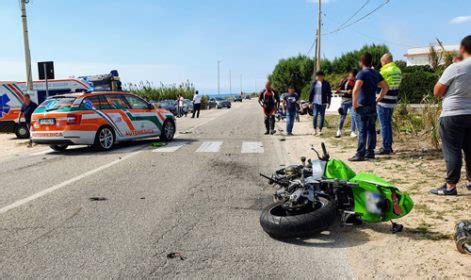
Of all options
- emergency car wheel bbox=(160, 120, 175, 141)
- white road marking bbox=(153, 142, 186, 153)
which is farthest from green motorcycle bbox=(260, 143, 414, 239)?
emergency car wheel bbox=(160, 120, 175, 141)

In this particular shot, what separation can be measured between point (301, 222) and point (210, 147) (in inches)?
308

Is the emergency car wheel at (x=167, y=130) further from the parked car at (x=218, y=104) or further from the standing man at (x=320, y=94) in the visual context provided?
the parked car at (x=218, y=104)

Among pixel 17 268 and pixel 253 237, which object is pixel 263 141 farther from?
pixel 17 268

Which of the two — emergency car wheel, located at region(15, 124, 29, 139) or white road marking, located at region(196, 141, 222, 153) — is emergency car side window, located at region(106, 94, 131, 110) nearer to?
white road marking, located at region(196, 141, 222, 153)

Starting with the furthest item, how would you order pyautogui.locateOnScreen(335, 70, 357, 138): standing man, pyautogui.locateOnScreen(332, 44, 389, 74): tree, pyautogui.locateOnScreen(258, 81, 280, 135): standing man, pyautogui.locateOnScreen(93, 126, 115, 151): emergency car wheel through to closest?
pyautogui.locateOnScreen(332, 44, 389, 74): tree
pyautogui.locateOnScreen(258, 81, 280, 135): standing man
pyautogui.locateOnScreen(335, 70, 357, 138): standing man
pyautogui.locateOnScreen(93, 126, 115, 151): emergency car wheel

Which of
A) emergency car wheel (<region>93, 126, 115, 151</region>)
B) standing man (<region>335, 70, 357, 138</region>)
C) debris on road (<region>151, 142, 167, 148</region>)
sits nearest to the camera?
emergency car wheel (<region>93, 126, 115, 151</region>)

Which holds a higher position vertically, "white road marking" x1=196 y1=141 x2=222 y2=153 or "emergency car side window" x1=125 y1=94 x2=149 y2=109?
"emergency car side window" x1=125 y1=94 x2=149 y2=109

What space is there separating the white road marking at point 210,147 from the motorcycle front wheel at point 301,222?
21.9ft

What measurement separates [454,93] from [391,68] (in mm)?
3440

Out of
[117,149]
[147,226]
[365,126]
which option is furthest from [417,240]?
[117,149]

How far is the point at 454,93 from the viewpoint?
5.48 metres

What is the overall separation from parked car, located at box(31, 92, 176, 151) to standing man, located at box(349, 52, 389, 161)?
21.5 ft

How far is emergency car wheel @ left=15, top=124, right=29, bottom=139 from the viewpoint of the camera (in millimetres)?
17719

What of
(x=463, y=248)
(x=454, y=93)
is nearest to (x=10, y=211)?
(x=463, y=248)
